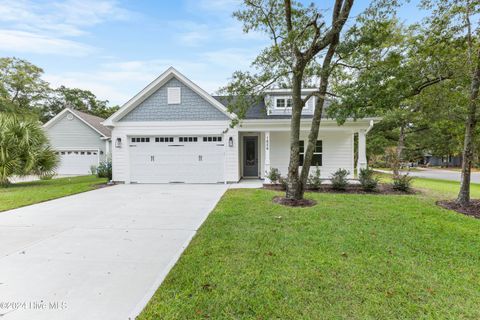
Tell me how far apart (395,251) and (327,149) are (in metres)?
9.12

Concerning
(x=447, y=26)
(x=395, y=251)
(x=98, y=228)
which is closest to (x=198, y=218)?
(x=98, y=228)

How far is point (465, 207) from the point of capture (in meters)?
6.28

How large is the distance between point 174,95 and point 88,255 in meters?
9.03

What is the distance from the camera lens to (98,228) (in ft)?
15.8

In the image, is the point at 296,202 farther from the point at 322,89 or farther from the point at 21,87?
the point at 21,87

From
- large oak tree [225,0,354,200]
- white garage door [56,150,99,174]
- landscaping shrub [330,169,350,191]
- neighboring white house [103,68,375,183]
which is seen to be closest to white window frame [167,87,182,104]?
neighboring white house [103,68,375,183]

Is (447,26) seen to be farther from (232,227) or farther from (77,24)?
(77,24)

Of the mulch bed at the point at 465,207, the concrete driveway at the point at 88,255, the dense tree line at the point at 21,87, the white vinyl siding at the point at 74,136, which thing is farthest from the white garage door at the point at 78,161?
the mulch bed at the point at 465,207

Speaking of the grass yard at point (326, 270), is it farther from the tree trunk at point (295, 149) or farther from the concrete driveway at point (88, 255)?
the tree trunk at point (295, 149)

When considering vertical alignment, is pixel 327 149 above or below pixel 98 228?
above

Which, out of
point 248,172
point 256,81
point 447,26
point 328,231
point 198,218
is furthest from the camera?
point 248,172

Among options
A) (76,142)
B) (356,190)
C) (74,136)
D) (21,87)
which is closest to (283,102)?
(356,190)

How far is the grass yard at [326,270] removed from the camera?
2.29m

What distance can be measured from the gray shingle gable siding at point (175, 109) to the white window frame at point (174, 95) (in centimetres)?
14
